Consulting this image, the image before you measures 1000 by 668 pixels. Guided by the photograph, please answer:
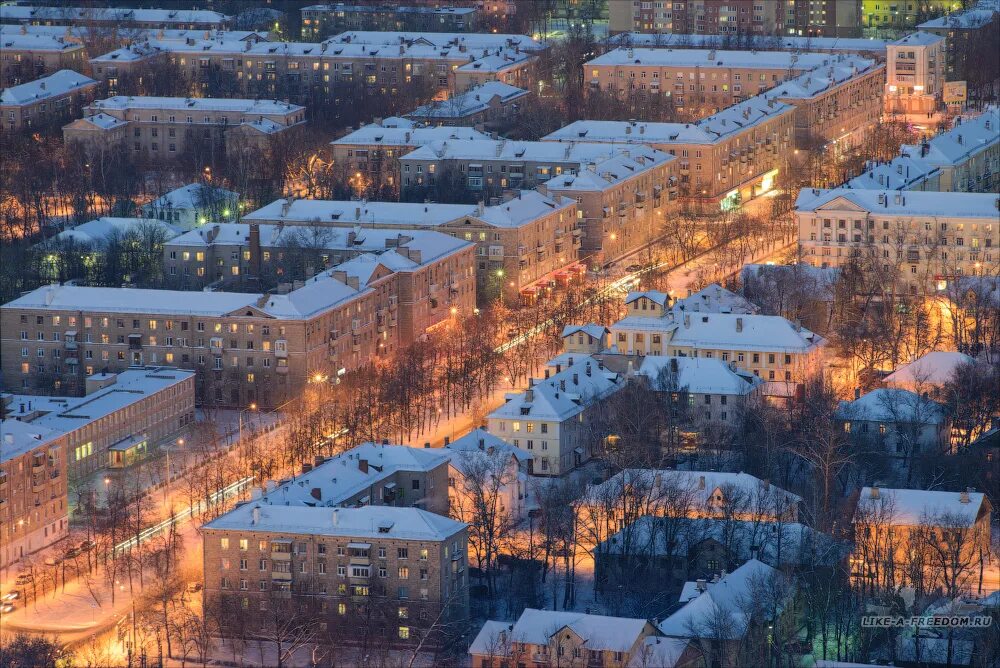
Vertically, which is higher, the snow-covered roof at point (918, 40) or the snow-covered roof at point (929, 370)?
the snow-covered roof at point (918, 40)

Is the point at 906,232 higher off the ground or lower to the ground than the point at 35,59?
higher

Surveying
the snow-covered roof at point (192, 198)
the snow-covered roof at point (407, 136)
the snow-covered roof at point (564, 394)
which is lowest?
the snow-covered roof at point (192, 198)

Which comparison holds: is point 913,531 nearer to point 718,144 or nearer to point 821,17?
point 718,144

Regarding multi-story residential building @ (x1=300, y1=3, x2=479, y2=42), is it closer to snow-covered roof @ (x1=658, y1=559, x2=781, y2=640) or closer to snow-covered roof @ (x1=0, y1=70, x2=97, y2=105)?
snow-covered roof @ (x1=0, y1=70, x2=97, y2=105)

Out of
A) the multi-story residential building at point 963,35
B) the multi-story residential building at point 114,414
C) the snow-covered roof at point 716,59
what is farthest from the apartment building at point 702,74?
the multi-story residential building at point 114,414

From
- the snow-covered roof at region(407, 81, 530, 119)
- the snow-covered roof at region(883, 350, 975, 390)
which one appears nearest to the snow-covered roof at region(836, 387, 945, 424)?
the snow-covered roof at region(883, 350, 975, 390)

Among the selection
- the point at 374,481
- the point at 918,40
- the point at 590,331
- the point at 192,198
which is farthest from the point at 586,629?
the point at 918,40

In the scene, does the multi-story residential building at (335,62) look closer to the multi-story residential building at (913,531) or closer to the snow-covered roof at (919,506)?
the snow-covered roof at (919,506)
